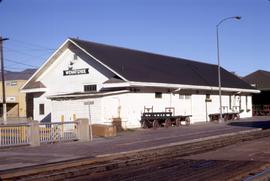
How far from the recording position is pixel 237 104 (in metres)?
55.7

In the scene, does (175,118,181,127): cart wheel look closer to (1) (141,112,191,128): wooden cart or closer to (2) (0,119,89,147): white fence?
(1) (141,112,191,128): wooden cart

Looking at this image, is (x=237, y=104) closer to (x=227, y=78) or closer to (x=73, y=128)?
(x=227, y=78)

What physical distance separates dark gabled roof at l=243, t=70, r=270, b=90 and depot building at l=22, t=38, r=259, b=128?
66.6 feet

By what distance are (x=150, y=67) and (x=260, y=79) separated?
3444cm

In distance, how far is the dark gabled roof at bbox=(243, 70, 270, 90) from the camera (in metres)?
69.7

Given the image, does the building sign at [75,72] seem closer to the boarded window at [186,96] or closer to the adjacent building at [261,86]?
the boarded window at [186,96]

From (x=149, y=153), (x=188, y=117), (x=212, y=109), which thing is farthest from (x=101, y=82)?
(x=149, y=153)

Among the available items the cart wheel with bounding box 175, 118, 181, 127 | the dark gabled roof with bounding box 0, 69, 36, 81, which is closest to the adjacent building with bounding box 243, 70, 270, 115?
the cart wheel with bounding box 175, 118, 181, 127

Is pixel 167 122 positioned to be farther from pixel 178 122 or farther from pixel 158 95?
pixel 158 95

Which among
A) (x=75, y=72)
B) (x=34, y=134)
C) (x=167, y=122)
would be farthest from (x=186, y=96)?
(x=34, y=134)

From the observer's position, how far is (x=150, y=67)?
4250 centimetres

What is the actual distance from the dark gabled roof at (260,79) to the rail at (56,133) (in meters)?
46.7

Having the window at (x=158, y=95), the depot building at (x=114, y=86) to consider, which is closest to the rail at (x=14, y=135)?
the depot building at (x=114, y=86)

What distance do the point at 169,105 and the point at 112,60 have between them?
6289 millimetres
